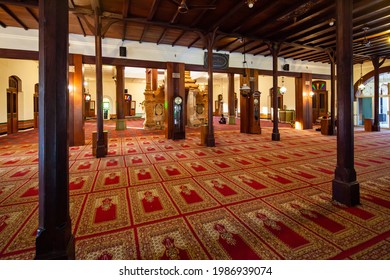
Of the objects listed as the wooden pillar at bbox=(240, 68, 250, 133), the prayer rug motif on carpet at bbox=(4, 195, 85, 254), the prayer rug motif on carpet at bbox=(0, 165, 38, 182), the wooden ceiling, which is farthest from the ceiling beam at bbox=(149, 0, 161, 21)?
the wooden pillar at bbox=(240, 68, 250, 133)

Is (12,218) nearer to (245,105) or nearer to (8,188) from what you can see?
(8,188)

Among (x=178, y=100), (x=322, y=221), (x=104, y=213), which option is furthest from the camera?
(x=178, y=100)

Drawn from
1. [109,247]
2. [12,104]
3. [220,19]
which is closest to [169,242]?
[109,247]

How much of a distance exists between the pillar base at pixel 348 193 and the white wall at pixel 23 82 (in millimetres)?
12332

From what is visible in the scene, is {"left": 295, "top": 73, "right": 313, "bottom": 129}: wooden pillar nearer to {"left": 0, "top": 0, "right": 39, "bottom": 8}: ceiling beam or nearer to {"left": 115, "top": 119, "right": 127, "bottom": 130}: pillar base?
{"left": 115, "top": 119, "right": 127, "bottom": 130}: pillar base

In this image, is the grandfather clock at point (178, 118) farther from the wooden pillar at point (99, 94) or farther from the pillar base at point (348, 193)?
the pillar base at point (348, 193)

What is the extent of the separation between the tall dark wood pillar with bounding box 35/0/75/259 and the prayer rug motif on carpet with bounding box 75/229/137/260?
285mm

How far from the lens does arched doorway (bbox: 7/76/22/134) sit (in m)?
9.91

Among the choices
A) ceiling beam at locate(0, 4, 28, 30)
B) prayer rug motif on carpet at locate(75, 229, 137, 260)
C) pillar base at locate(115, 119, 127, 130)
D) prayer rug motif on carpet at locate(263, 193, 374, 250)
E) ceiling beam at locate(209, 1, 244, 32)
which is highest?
ceiling beam at locate(0, 4, 28, 30)

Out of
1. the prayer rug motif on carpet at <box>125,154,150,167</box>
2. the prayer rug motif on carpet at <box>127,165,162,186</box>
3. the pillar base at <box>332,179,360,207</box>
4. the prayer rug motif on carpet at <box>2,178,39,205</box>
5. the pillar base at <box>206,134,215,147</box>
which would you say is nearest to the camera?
the pillar base at <box>332,179,360,207</box>

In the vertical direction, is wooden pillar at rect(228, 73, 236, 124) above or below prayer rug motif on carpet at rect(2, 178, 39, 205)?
above

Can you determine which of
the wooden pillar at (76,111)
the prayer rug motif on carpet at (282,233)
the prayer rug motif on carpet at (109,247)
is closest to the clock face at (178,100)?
the wooden pillar at (76,111)

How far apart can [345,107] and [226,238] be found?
2123 millimetres

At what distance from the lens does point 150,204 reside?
8.79ft
